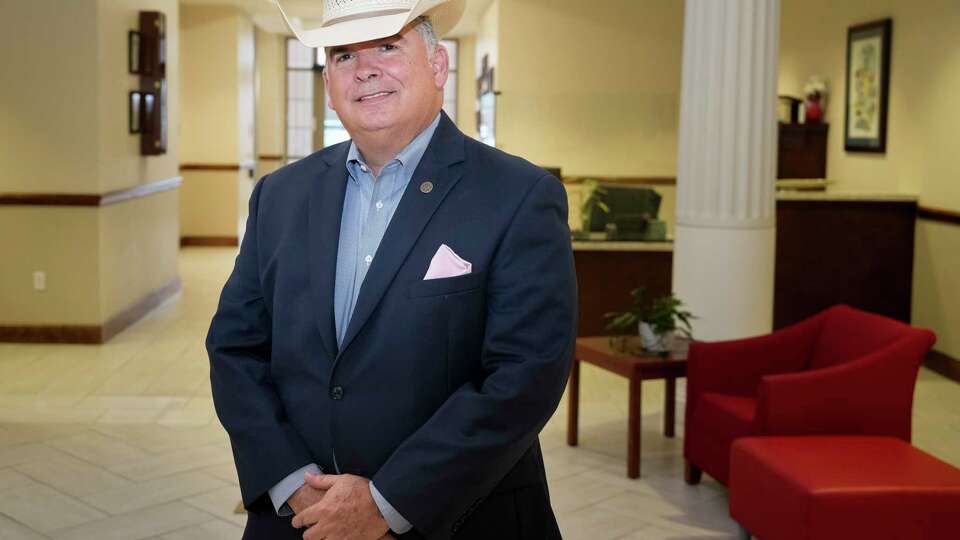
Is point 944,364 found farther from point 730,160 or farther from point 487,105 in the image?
point 487,105

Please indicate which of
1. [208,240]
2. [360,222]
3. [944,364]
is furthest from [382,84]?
[208,240]

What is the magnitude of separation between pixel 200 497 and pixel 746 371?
229 cm

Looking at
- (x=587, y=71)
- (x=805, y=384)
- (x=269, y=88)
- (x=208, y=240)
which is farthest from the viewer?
(x=269, y=88)

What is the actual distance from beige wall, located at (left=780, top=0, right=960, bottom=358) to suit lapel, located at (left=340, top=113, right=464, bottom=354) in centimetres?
613

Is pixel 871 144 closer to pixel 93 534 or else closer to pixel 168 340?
pixel 168 340

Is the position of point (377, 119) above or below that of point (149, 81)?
below

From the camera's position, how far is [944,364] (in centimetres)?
757

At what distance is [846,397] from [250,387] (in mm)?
2944

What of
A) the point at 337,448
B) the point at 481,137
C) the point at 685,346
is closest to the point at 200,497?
the point at 685,346

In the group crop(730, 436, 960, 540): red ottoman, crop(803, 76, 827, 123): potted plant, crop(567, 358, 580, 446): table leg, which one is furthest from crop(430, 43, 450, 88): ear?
crop(803, 76, 827, 123): potted plant

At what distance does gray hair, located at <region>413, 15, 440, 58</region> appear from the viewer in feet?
6.73

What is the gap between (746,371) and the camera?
508 centimetres

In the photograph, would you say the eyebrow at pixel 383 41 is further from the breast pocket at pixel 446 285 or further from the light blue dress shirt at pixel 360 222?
the breast pocket at pixel 446 285

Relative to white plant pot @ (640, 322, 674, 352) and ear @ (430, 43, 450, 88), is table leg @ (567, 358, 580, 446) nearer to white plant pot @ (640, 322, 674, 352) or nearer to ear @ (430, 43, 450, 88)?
white plant pot @ (640, 322, 674, 352)
